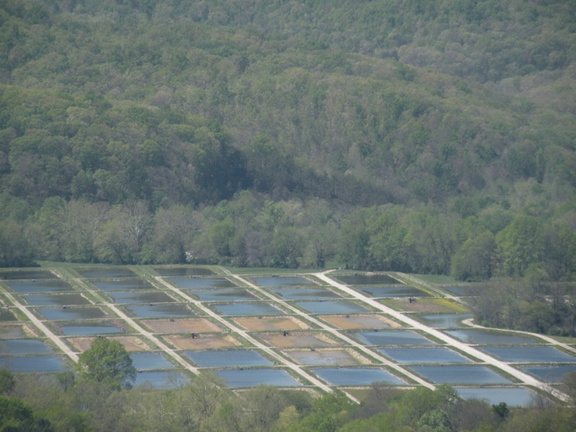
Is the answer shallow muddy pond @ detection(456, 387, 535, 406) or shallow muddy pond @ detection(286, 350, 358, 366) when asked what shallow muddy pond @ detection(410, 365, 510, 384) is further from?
shallow muddy pond @ detection(286, 350, 358, 366)

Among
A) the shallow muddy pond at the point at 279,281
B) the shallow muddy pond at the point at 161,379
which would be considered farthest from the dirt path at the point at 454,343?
the shallow muddy pond at the point at 161,379

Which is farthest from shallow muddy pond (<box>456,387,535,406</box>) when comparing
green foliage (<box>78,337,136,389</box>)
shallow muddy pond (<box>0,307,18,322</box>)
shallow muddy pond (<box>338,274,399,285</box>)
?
shallow muddy pond (<box>338,274,399,285</box>)

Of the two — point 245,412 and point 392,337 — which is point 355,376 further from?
point 245,412

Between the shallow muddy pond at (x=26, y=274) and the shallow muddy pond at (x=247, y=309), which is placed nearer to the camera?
the shallow muddy pond at (x=247, y=309)

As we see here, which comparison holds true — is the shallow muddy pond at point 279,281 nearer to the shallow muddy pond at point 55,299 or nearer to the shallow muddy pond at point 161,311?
the shallow muddy pond at point 161,311

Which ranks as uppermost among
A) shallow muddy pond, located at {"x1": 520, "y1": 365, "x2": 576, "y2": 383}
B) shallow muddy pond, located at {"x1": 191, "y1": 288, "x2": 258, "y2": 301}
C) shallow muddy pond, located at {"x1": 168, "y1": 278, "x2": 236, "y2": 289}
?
shallow muddy pond, located at {"x1": 168, "y1": 278, "x2": 236, "y2": 289}

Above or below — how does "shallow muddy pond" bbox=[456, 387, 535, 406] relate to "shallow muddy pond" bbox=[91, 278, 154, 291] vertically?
below

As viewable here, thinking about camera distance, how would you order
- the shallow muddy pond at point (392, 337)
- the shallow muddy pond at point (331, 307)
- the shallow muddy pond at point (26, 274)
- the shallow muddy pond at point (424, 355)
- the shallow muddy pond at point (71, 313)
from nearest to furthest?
the shallow muddy pond at point (424, 355)
the shallow muddy pond at point (392, 337)
the shallow muddy pond at point (71, 313)
the shallow muddy pond at point (331, 307)
the shallow muddy pond at point (26, 274)
